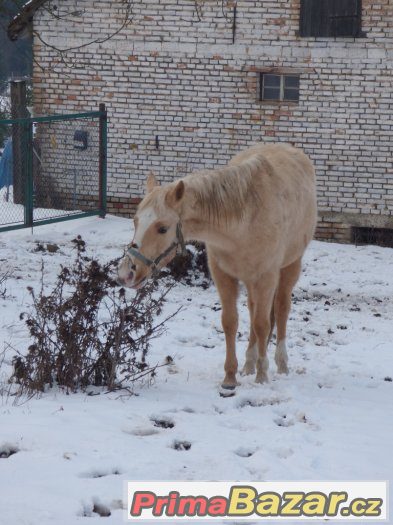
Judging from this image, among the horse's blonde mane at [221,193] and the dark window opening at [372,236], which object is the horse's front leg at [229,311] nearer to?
the horse's blonde mane at [221,193]

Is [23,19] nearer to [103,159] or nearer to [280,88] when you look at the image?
[103,159]

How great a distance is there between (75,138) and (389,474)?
9.98m

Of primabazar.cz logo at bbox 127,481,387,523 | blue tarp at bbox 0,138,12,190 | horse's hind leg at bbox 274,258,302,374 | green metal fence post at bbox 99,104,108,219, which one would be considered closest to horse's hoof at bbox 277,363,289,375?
horse's hind leg at bbox 274,258,302,374

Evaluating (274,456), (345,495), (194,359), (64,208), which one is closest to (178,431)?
(274,456)

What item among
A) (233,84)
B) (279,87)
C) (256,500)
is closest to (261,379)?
(256,500)

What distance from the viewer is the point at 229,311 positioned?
6.48 m

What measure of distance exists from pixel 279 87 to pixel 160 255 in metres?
8.84

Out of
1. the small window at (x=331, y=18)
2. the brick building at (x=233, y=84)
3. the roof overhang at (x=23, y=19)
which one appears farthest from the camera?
the roof overhang at (x=23, y=19)

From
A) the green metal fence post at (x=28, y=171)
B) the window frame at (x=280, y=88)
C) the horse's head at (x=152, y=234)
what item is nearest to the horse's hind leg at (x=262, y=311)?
the horse's head at (x=152, y=234)

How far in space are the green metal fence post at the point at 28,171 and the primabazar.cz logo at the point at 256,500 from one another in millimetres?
8484

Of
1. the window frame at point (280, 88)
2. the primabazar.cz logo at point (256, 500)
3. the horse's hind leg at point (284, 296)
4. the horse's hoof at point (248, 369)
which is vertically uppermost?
the window frame at point (280, 88)

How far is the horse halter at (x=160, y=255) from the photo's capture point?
5.57 metres

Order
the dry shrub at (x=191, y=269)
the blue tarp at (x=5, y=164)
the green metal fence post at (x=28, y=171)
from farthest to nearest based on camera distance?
the blue tarp at (x=5, y=164)
the green metal fence post at (x=28, y=171)
the dry shrub at (x=191, y=269)

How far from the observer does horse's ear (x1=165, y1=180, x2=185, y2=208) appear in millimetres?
5598
